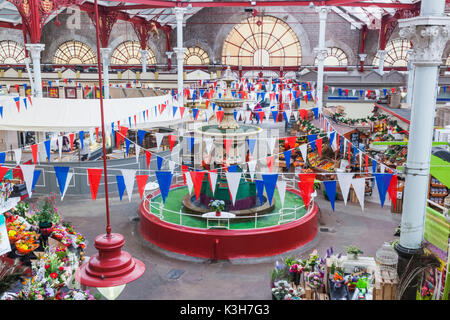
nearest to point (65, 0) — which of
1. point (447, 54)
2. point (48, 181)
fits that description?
point (48, 181)

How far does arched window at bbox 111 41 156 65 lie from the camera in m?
44.2

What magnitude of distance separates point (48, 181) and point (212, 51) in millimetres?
29563

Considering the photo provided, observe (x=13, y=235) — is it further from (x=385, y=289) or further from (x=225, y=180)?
(x=385, y=289)

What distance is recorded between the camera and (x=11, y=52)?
44.8m

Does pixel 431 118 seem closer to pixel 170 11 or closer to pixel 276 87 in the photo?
pixel 276 87

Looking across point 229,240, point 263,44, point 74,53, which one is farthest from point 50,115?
point 74,53

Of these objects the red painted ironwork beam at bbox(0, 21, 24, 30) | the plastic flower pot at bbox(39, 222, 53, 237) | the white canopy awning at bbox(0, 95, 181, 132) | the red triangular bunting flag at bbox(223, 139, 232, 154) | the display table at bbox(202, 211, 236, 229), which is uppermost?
the red painted ironwork beam at bbox(0, 21, 24, 30)

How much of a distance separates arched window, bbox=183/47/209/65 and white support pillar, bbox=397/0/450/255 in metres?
37.8

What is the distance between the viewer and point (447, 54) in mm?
38719

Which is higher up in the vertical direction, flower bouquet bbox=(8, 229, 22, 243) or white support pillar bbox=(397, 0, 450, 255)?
white support pillar bbox=(397, 0, 450, 255)

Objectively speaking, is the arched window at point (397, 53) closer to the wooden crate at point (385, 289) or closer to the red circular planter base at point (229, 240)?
the red circular planter base at point (229, 240)

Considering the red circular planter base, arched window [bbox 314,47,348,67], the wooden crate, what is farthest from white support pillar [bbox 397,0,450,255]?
arched window [bbox 314,47,348,67]

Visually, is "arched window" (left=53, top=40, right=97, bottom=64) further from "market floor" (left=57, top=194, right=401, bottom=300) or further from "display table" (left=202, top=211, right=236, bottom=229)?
"display table" (left=202, top=211, right=236, bottom=229)
